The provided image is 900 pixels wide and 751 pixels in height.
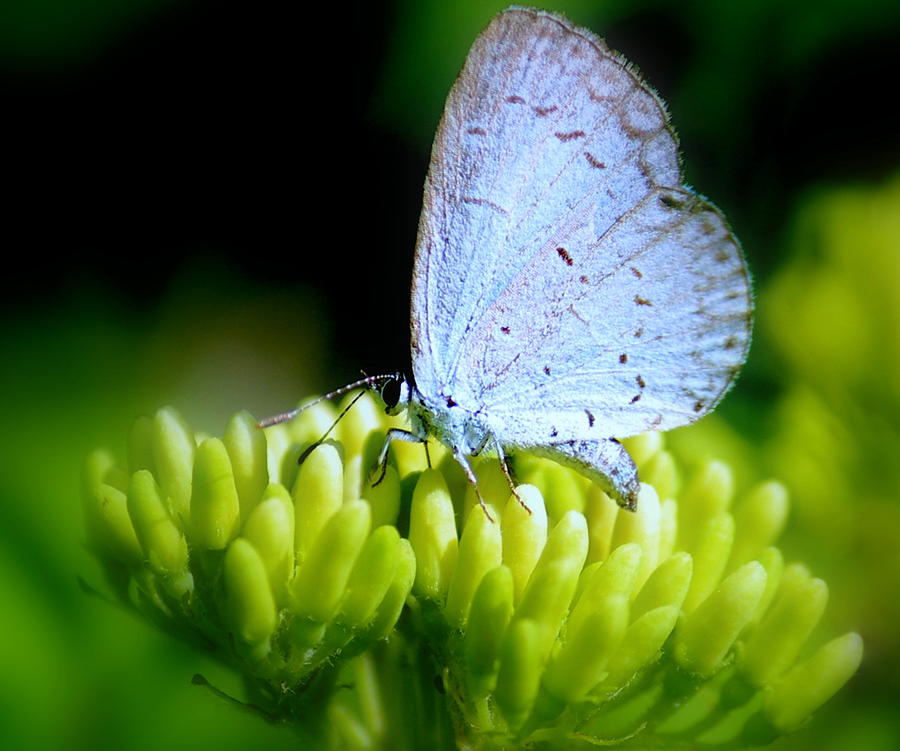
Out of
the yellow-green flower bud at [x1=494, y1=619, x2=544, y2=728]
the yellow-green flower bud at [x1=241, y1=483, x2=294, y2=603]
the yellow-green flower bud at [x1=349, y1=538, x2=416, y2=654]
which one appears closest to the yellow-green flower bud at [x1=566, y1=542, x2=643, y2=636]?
the yellow-green flower bud at [x1=494, y1=619, x2=544, y2=728]

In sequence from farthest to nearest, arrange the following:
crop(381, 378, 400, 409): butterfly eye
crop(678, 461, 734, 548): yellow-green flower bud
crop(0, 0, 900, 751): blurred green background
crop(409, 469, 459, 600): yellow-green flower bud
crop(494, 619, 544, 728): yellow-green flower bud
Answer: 1. crop(0, 0, 900, 751): blurred green background
2. crop(381, 378, 400, 409): butterfly eye
3. crop(678, 461, 734, 548): yellow-green flower bud
4. crop(409, 469, 459, 600): yellow-green flower bud
5. crop(494, 619, 544, 728): yellow-green flower bud

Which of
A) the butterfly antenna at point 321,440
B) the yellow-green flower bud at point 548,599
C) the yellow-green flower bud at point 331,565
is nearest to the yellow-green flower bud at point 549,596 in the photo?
the yellow-green flower bud at point 548,599

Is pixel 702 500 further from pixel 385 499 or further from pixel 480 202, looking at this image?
pixel 480 202

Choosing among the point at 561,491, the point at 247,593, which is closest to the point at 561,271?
the point at 561,491

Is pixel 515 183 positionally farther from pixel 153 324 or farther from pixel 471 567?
pixel 153 324

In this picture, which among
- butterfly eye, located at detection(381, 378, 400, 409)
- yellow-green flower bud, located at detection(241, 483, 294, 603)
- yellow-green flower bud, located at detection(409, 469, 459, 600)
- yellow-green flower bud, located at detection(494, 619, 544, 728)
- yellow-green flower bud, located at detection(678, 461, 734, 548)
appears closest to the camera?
yellow-green flower bud, located at detection(494, 619, 544, 728)

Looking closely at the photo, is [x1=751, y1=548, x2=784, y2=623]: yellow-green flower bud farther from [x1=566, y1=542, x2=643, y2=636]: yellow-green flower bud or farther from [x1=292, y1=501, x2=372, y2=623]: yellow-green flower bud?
[x1=292, y1=501, x2=372, y2=623]: yellow-green flower bud
